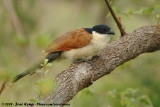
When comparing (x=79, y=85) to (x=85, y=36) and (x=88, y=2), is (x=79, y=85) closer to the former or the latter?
(x=85, y=36)

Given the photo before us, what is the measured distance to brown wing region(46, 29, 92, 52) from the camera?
11.7 feet

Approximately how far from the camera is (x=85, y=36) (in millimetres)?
3668

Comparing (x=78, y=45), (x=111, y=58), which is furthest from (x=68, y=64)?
(x=111, y=58)

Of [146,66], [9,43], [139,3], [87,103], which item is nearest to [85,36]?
[87,103]

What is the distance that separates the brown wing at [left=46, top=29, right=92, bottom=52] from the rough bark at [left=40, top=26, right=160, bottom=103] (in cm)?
25

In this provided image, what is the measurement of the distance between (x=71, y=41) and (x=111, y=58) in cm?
54

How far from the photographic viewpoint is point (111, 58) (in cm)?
345

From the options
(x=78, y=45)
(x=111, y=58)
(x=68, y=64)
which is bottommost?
(x=111, y=58)

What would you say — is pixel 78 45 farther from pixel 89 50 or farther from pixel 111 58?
pixel 111 58

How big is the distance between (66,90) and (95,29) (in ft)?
3.93

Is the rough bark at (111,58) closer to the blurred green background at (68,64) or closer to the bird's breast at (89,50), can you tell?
the bird's breast at (89,50)

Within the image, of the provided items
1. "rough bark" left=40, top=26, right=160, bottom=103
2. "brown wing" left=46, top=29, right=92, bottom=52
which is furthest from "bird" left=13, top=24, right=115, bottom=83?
"rough bark" left=40, top=26, right=160, bottom=103

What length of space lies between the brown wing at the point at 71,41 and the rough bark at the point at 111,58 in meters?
0.25

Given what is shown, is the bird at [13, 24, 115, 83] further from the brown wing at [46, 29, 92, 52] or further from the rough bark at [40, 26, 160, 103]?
the rough bark at [40, 26, 160, 103]
